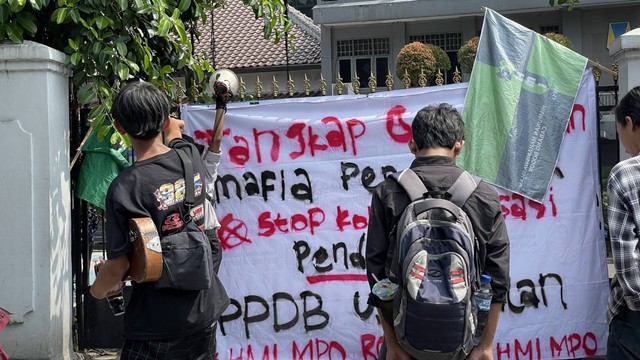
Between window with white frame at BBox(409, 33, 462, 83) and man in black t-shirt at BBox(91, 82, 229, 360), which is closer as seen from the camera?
man in black t-shirt at BBox(91, 82, 229, 360)

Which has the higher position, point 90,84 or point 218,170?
point 90,84

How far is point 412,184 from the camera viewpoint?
Result: 3.02 metres

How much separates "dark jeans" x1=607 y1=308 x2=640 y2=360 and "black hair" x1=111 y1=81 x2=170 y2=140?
2056mm

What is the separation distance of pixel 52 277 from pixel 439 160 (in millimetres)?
3081

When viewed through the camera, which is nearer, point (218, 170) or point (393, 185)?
point (393, 185)

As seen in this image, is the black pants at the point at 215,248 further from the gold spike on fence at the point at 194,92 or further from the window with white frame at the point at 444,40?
the window with white frame at the point at 444,40

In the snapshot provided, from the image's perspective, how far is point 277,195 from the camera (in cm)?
510

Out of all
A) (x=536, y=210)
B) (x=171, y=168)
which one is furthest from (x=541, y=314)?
(x=171, y=168)

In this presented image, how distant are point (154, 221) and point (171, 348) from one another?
48 centimetres

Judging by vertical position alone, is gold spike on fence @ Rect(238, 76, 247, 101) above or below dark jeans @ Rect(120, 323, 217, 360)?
above

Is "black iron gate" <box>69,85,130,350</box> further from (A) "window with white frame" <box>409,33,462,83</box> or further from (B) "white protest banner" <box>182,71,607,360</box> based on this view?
(A) "window with white frame" <box>409,33,462,83</box>

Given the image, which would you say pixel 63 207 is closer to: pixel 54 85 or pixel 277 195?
pixel 54 85

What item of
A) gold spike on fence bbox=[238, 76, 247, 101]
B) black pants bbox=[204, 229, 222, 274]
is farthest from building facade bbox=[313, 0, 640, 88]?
black pants bbox=[204, 229, 222, 274]

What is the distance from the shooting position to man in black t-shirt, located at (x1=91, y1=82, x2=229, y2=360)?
2.83m
